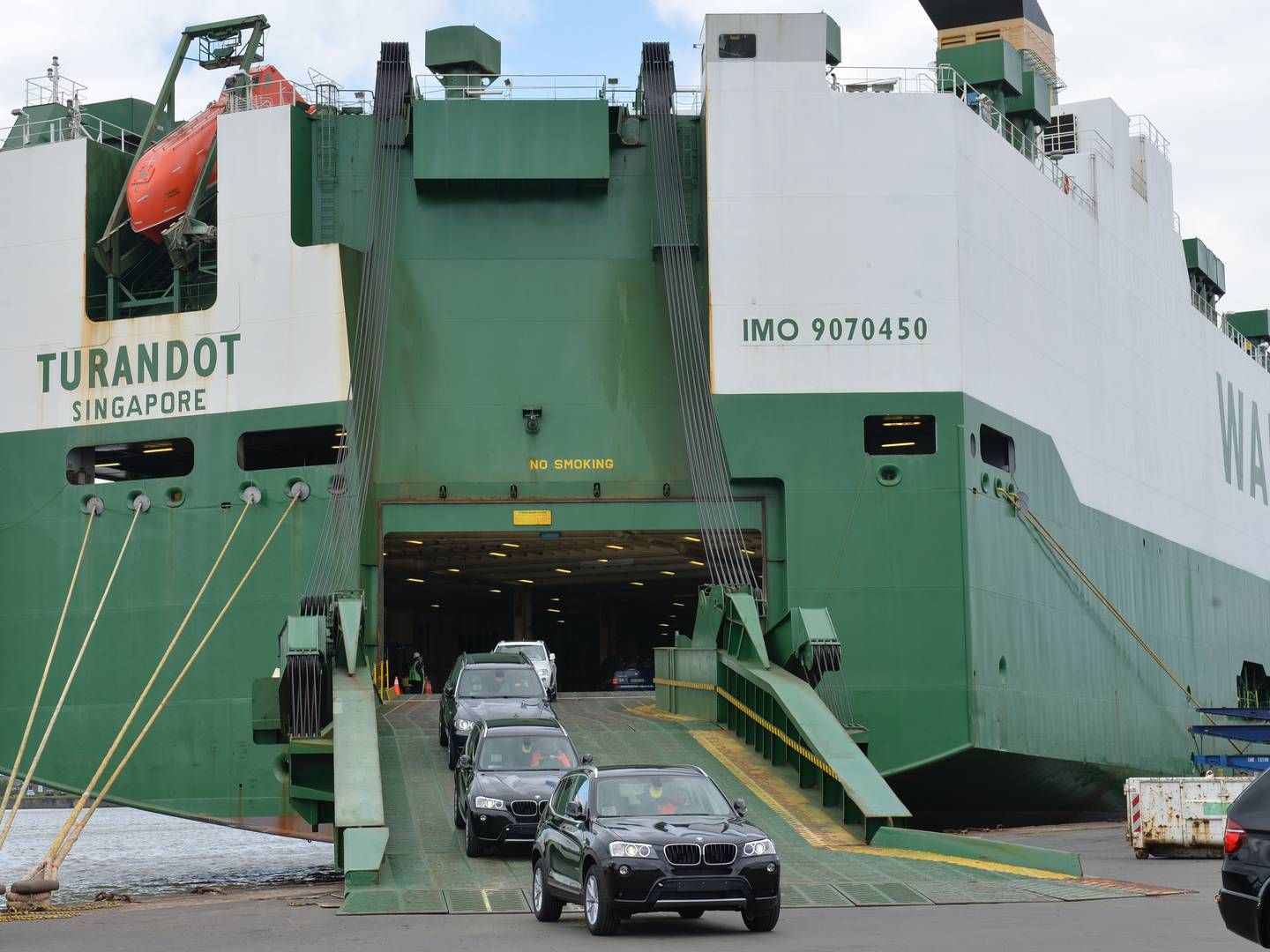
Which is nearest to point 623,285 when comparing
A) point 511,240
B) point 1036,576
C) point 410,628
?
point 511,240

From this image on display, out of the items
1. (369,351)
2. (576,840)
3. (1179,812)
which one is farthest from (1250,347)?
(576,840)

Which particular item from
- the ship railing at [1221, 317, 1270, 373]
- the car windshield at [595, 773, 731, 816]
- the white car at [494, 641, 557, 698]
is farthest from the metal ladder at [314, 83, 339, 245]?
the ship railing at [1221, 317, 1270, 373]

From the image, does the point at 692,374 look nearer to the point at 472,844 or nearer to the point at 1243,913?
the point at 472,844

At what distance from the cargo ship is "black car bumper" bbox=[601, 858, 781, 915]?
11796 millimetres

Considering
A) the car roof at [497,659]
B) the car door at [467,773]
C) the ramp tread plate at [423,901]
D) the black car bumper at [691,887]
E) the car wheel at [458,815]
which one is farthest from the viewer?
the car roof at [497,659]

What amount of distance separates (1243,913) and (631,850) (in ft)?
18.3

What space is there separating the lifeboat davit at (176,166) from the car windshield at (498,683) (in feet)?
36.4

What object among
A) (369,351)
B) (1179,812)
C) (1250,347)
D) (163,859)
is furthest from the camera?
(1250,347)

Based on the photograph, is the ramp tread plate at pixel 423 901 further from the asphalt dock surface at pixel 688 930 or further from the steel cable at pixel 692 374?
the steel cable at pixel 692 374

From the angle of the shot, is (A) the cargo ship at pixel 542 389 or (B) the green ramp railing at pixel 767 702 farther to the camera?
(A) the cargo ship at pixel 542 389

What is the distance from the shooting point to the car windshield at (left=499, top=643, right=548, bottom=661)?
30.7 meters

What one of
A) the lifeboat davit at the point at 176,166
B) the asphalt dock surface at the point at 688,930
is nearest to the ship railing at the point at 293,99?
the lifeboat davit at the point at 176,166

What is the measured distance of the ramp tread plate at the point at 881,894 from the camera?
1527 cm

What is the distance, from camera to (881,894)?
1571 centimetres
